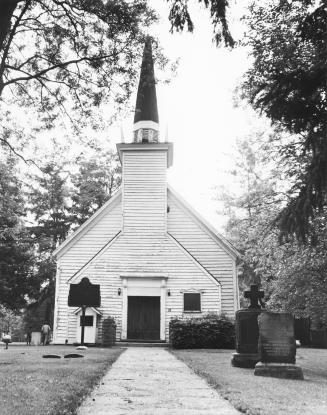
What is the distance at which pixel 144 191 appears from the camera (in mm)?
23375

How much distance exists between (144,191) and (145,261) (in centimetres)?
374

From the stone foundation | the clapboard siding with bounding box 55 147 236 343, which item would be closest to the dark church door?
the clapboard siding with bounding box 55 147 236 343

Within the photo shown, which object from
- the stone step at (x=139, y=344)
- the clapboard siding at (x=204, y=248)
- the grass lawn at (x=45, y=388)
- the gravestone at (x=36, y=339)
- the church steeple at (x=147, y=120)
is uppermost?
the church steeple at (x=147, y=120)

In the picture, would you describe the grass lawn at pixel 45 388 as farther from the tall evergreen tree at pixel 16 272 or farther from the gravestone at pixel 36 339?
the tall evergreen tree at pixel 16 272

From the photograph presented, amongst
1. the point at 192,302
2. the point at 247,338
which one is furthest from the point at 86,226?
the point at 247,338

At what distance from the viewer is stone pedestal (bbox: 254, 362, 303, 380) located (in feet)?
30.2

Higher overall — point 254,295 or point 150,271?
point 150,271

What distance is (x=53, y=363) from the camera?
10.3 meters

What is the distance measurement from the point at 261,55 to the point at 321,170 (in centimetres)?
570

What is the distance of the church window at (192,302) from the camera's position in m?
21.5

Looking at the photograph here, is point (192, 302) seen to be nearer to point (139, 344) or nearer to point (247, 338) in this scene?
point (139, 344)

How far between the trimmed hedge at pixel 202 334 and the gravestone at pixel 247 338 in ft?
24.6

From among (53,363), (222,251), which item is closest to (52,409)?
(53,363)

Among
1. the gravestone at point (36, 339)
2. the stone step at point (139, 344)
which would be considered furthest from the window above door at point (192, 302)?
the gravestone at point (36, 339)
